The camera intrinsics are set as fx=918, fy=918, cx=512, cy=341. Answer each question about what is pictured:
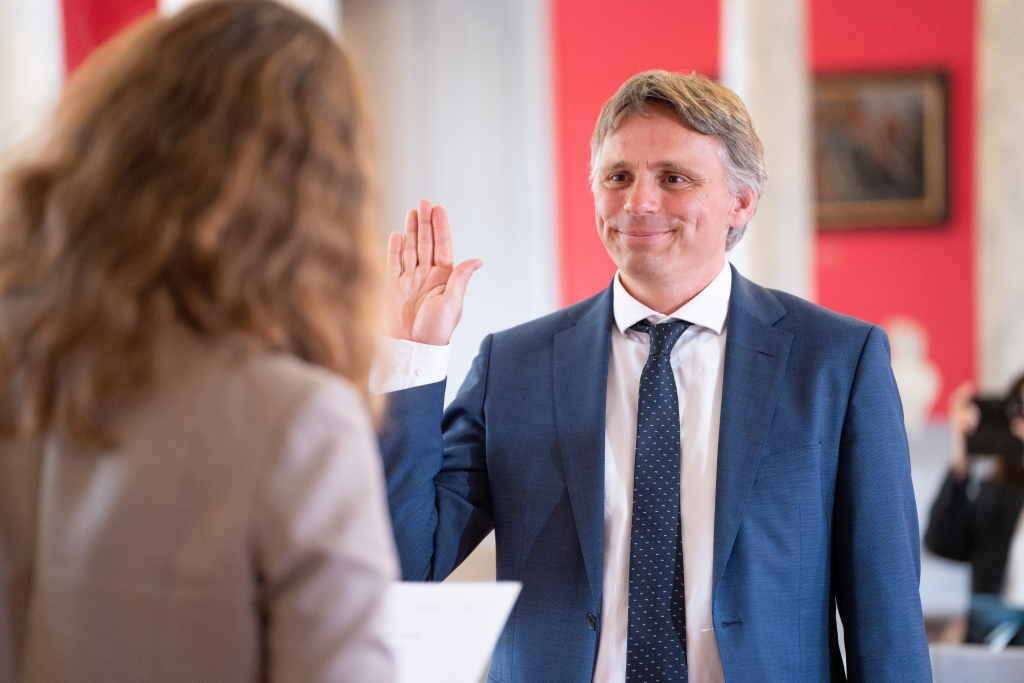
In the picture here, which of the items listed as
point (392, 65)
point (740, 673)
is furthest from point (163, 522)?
point (392, 65)

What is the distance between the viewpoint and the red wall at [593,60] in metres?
5.23

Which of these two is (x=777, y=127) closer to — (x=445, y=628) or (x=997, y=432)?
(x=997, y=432)

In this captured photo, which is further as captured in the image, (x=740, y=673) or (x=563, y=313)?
(x=563, y=313)

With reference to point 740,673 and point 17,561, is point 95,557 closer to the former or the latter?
point 17,561

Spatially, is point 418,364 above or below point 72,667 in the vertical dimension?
above

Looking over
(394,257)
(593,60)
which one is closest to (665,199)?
(394,257)

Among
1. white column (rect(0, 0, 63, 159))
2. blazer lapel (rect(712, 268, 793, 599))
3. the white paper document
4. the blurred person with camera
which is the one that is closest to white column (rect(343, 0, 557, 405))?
white column (rect(0, 0, 63, 159))

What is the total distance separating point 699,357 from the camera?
4.96 ft

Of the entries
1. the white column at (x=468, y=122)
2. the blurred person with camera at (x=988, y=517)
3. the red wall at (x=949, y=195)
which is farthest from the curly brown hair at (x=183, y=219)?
the red wall at (x=949, y=195)

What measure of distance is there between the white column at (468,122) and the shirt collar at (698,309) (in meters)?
3.76

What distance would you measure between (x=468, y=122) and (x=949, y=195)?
2.77 metres

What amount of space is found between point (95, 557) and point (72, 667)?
9 centimetres

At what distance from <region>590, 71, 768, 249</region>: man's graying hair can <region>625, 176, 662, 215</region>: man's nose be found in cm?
11

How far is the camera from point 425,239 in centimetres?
150
